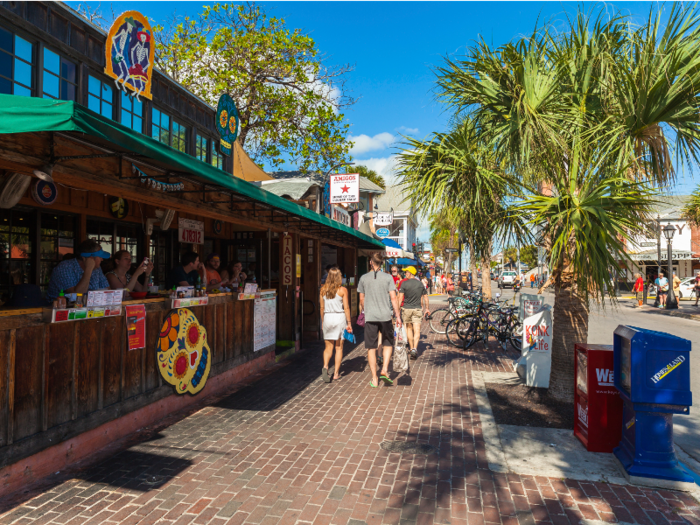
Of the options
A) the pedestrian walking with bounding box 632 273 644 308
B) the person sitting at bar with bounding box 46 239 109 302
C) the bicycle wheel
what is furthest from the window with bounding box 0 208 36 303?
the pedestrian walking with bounding box 632 273 644 308

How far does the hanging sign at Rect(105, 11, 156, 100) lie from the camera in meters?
6.90

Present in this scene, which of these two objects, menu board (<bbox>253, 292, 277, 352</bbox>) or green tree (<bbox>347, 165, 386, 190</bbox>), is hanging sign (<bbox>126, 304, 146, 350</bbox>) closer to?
menu board (<bbox>253, 292, 277, 352</bbox>)

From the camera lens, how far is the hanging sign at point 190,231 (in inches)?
338

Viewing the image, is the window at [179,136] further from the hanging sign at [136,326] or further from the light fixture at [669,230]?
the light fixture at [669,230]

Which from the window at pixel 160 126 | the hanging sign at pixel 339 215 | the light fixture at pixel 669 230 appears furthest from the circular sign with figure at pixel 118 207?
the light fixture at pixel 669 230

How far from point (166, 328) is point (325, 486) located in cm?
275

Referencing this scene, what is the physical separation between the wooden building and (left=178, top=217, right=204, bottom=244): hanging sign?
0.15m

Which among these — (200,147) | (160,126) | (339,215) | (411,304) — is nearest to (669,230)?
(339,215)

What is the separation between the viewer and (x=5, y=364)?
328cm

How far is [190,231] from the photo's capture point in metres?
8.95

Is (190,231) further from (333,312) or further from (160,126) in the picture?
(333,312)

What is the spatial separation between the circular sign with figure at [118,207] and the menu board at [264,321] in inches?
108

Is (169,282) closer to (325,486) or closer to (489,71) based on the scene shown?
(325,486)

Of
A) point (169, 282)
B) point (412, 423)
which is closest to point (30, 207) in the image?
point (169, 282)
